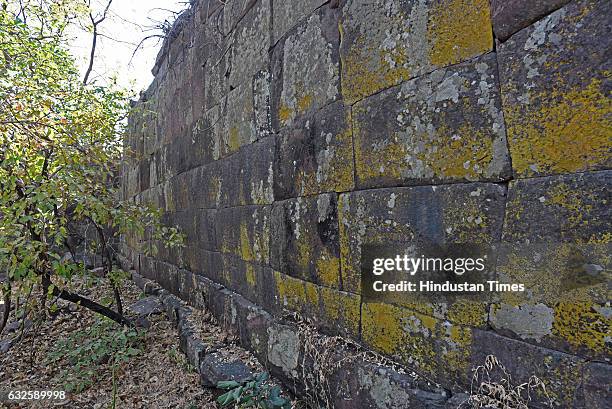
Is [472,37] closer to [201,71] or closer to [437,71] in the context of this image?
[437,71]

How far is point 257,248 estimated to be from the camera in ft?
10.1

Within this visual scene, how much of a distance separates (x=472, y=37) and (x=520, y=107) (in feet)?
1.10

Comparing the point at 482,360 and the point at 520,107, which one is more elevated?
the point at 520,107

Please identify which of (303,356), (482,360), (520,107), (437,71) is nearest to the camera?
(520,107)

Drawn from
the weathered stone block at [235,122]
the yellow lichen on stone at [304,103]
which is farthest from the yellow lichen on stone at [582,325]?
the weathered stone block at [235,122]

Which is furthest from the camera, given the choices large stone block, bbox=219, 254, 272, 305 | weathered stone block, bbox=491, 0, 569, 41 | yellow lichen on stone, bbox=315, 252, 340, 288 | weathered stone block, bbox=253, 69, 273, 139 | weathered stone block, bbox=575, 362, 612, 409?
large stone block, bbox=219, 254, 272, 305

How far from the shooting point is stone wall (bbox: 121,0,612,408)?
1.19 m

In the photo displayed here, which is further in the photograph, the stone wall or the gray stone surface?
the gray stone surface

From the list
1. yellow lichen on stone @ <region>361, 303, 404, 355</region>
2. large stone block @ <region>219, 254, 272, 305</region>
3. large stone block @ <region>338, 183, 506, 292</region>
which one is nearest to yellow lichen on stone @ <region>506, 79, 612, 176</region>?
large stone block @ <region>338, 183, 506, 292</region>

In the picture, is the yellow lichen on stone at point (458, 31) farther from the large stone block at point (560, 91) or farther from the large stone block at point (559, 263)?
the large stone block at point (559, 263)

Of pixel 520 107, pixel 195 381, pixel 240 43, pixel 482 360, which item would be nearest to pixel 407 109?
pixel 520 107

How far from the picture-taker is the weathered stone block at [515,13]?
4.14 ft

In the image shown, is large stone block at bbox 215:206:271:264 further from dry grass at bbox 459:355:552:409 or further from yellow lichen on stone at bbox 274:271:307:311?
dry grass at bbox 459:355:552:409

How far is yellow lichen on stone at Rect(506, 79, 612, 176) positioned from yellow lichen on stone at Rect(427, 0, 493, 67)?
29cm
